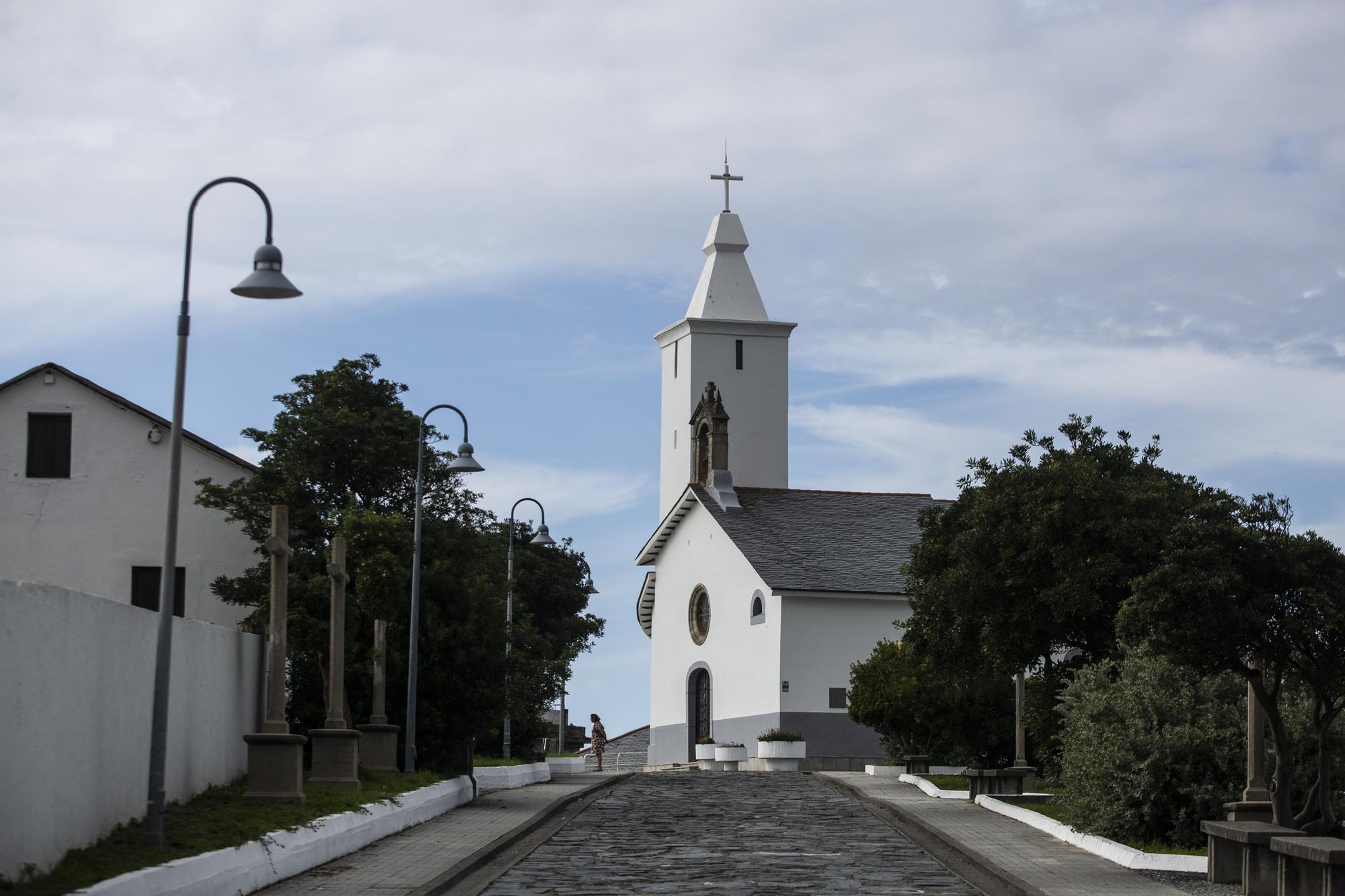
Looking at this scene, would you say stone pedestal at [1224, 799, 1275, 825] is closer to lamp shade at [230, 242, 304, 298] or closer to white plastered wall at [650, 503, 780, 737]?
lamp shade at [230, 242, 304, 298]

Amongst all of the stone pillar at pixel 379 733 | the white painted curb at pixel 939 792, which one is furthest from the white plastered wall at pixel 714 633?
the stone pillar at pixel 379 733

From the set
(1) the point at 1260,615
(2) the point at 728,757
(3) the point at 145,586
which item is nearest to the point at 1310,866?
(1) the point at 1260,615

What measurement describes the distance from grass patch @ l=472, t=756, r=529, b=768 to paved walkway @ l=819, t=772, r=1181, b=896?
8.94m

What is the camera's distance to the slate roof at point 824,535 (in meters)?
45.4

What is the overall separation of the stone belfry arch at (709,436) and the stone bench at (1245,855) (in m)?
37.9

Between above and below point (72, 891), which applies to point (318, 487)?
above

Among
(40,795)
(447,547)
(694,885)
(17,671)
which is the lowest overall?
(694,885)

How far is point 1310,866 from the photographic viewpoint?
1243 centimetres

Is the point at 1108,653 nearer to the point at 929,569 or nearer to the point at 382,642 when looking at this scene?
the point at 929,569

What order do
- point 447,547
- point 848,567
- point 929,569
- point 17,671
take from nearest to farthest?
point 17,671 < point 929,569 < point 447,547 < point 848,567

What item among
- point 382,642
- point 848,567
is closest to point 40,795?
point 382,642

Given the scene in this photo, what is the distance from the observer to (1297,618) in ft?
48.8

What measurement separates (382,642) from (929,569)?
8627mm

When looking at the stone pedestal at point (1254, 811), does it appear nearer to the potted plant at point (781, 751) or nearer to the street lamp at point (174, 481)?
the street lamp at point (174, 481)
